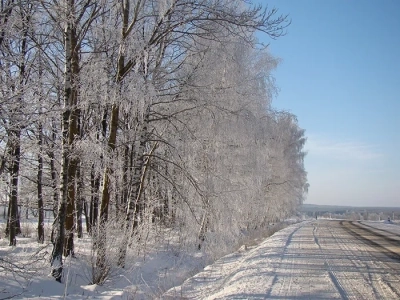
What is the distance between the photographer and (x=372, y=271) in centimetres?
857

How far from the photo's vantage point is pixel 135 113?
32.6 feet

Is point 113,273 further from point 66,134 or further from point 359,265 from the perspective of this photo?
point 359,265

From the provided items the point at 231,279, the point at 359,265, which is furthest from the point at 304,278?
the point at 359,265

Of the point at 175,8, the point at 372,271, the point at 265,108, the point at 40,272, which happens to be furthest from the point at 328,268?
the point at 265,108

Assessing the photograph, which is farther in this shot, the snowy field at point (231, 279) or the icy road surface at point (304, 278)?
the snowy field at point (231, 279)

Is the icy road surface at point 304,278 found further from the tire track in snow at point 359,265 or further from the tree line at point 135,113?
the tree line at point 135,113

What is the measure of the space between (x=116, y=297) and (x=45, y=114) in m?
3.99

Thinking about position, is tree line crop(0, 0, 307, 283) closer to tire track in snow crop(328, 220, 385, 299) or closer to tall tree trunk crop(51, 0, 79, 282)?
tall tree trunk crop(51, 0, 79, 282)

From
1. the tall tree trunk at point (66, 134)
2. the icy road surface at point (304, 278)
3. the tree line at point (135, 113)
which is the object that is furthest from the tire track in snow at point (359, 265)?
the tall tree trunk at point (66, 134)

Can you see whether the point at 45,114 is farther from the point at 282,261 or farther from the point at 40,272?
the point at 282,261

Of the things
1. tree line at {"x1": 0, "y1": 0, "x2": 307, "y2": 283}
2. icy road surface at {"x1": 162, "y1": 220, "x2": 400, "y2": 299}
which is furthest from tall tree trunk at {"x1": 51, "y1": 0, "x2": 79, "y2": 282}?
icy road surface at {"x1": 162, "y1": 220, "x2": 400, "y2": 299}

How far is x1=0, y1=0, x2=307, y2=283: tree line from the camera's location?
26.7 ft

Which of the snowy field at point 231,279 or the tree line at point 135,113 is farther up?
the tree line at point 135,113

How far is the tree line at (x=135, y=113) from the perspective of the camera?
8141 millimetres
